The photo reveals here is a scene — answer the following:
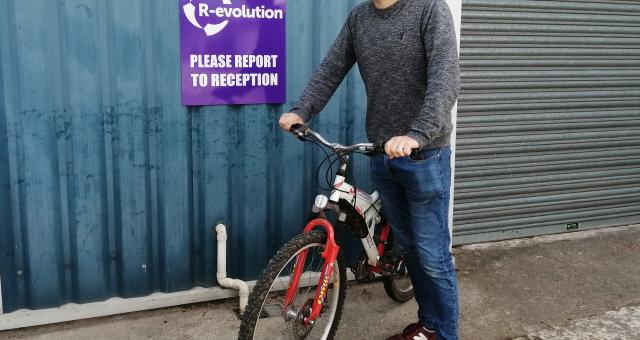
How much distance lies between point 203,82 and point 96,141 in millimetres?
720

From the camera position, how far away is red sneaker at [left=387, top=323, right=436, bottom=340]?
3.71 meters

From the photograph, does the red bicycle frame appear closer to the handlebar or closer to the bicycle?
the bicycle

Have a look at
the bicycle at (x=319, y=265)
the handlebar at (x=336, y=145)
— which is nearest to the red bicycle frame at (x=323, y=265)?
the bicycle at (x=319, y=265)

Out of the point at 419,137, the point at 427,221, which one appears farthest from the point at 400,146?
the point at 427,221

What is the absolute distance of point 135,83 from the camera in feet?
12.7

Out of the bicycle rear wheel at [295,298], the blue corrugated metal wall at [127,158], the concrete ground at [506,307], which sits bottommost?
the concrete ground at [506,307]

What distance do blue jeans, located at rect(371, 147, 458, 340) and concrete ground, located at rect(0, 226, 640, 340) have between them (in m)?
0.58

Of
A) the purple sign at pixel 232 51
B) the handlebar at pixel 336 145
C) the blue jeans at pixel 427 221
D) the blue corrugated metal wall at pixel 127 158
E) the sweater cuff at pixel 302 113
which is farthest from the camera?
the purple sign at pixel 232 51

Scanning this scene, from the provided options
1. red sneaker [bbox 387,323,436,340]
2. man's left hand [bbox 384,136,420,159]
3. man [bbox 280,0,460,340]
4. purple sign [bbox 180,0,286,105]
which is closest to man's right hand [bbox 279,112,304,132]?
man [bbox 280,0,460,340]

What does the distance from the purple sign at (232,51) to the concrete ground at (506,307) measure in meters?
1.38

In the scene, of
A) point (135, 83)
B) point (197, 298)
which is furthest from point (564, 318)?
point (135, 83)

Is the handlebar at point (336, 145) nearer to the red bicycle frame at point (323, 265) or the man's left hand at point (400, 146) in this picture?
the man's left hand at point (400, 146)

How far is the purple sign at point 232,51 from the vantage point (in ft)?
13.0

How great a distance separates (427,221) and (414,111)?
57 centimetres
